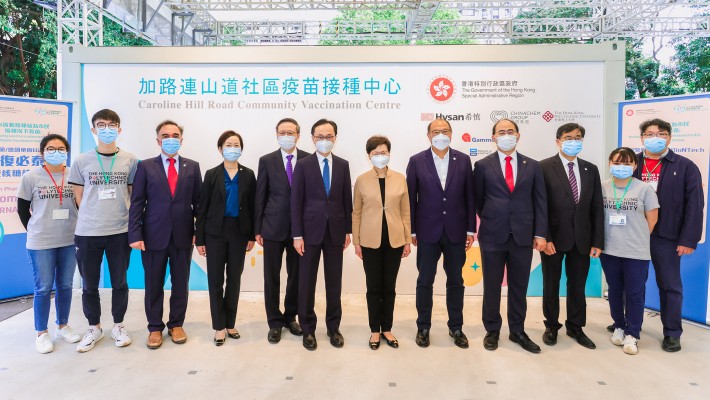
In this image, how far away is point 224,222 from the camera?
3.09 meters

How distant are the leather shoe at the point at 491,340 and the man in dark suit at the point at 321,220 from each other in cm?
101

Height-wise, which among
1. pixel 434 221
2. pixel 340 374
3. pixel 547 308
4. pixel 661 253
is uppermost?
pixel 434 221

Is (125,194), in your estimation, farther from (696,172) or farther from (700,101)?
(700,101)

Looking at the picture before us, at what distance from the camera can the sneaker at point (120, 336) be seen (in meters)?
3.12

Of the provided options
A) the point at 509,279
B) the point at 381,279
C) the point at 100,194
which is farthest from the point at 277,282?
the point at 509,279

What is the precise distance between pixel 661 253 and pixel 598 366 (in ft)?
3.28

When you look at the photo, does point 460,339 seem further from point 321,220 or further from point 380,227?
point 321,220

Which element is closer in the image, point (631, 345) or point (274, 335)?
point (631, 345)

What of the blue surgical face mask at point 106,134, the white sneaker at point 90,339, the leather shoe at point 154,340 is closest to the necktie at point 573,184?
the leather shoe at point 154,340

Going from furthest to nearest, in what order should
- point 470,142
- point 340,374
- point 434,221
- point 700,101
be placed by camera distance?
point 470,142 → point 700,101 → point 434,221 → point 340,374

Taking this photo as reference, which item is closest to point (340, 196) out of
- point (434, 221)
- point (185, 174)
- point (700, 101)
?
point (434, 221)

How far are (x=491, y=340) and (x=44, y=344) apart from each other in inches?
123

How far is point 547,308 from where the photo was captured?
3275 mm

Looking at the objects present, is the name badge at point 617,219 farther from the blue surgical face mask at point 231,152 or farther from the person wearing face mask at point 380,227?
the blue surgical face mask at point 231,152
